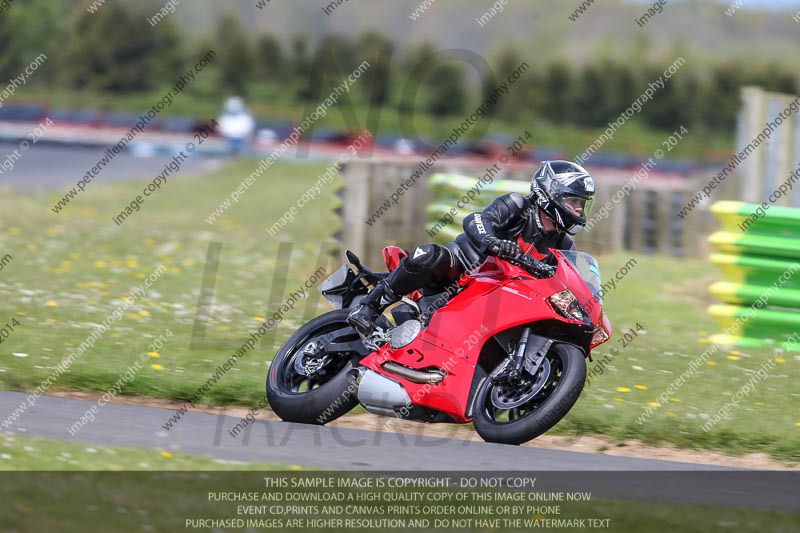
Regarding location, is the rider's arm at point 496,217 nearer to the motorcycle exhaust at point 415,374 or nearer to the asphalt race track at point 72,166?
the motorcycle exhaust at point 415,374

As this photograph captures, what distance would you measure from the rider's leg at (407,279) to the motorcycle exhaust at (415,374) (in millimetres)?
300

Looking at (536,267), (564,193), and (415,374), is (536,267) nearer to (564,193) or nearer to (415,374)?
(564,193)

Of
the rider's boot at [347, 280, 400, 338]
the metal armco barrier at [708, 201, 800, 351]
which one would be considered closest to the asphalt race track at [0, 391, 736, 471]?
the rider's boot at [347, 280, 400, 338]

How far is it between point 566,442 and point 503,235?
1552 mm

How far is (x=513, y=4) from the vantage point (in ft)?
440

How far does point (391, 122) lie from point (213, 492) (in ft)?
166

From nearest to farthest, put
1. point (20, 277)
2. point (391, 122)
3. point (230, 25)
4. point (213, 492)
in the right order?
point (213, 492)
point (20, 277)
point (391, 122)
point (230, 25)

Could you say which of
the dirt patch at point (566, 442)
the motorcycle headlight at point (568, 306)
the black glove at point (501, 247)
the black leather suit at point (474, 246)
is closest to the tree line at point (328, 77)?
the dirt patch at point (566, 442)

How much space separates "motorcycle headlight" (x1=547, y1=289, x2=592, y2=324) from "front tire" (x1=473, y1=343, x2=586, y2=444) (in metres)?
0.19

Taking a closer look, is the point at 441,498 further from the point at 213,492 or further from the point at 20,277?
the point at 20,277

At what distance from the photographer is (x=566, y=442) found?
27.1 ft

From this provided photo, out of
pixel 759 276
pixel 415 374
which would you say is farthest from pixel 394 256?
pixel 759 276

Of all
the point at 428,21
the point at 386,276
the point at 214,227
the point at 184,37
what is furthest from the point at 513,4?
the point at 386,276

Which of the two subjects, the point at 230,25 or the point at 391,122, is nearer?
the point at 391,122
